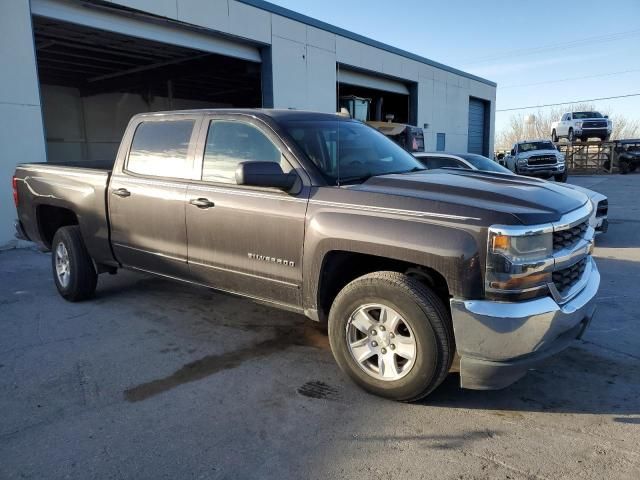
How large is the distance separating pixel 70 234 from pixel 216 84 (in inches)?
724

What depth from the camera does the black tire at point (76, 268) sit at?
5352mm

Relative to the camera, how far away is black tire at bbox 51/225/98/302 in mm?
5352

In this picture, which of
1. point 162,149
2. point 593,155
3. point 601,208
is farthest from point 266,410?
point 593,155

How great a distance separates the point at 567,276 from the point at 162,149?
11.6 feet

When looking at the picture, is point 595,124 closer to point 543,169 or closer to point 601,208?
point 543,169

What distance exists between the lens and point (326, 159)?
3.88 m

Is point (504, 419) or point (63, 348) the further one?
point (63, 348)

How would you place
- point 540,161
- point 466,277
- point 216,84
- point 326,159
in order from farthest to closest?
1. point 216,84
2. point 540,161
3. point 326,159
4. point 466,277

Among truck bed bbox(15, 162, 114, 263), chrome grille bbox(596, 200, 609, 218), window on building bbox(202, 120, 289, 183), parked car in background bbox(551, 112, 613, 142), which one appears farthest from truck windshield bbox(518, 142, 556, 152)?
window on building bbox(202, 120, 289, 183)

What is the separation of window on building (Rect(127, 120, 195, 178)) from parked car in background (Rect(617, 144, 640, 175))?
30.8 m

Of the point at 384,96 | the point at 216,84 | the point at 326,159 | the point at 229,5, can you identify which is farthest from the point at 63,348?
the point at 384,96

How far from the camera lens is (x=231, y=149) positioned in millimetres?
4145

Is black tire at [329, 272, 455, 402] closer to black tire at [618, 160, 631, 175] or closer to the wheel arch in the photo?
the wheel arch

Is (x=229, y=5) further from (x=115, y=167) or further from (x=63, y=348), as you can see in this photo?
(x=63, y=348)
